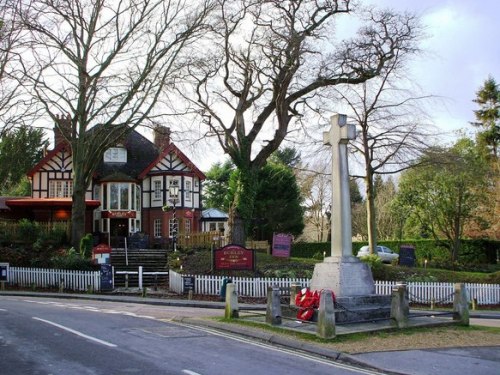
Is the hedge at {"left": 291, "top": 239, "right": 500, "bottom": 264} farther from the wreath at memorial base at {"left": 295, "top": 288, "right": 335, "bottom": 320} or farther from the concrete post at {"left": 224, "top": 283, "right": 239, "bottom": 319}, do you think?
the wreath at memorial base at {"left": 295, "top": 288, "right": 335, "bottom": 320}

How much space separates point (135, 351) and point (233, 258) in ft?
55.7

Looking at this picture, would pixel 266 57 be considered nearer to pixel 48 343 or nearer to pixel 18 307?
pixel 18 307

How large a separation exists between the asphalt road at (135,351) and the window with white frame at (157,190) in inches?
1294

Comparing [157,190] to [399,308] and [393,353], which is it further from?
[393,353]

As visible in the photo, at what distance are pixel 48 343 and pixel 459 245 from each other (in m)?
41.7

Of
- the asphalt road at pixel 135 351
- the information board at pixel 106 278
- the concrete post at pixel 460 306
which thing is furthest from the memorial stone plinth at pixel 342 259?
the information board at pixel 106 278

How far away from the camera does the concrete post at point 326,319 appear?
37.3 ft

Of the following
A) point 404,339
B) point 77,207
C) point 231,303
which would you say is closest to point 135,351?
point 231,303

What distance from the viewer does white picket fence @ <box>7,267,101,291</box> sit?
28.0 meters

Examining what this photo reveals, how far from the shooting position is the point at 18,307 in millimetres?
18719

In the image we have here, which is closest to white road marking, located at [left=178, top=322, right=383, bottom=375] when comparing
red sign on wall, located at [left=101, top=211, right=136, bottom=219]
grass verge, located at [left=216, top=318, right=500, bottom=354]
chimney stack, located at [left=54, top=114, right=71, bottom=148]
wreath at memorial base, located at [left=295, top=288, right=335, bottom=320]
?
grass verge, located at [left=216, top=318, right=500, bottom=354]

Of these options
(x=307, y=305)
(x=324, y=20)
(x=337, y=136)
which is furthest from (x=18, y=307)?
(x=324, y=20)

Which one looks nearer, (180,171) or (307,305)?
(307,305)

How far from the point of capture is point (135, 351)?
10.3 m
